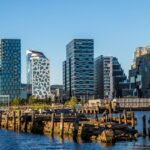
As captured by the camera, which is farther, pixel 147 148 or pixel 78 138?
pixel 78 138

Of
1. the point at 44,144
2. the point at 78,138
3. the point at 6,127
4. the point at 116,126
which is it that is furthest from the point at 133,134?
the point at 6,127

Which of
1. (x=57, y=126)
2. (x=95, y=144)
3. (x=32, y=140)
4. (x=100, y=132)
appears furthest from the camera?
(x=57, y=126)

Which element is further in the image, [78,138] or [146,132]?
[146,132]

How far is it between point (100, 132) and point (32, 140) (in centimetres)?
1433

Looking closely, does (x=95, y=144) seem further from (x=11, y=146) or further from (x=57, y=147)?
(x=11, y=146)

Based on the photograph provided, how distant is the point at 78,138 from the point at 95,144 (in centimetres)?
942

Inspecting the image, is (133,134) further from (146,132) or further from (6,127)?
(6,127)

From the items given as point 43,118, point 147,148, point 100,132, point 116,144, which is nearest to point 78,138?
point 100,132

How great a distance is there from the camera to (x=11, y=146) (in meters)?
96.3

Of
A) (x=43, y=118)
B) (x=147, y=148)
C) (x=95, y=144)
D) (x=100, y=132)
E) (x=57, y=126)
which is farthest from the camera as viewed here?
(x=43, y=118)

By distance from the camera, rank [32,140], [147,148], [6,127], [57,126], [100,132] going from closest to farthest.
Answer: [147,148] → [100,132] → [32,140] → [57,126] → [6,127]

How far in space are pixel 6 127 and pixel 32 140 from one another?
3904cm

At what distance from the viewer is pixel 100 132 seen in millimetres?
98000

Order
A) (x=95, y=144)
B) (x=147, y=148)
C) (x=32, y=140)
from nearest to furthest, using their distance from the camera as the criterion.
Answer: (x=147, y=148) → (x=95, y=144) → (x=32, y=140)
